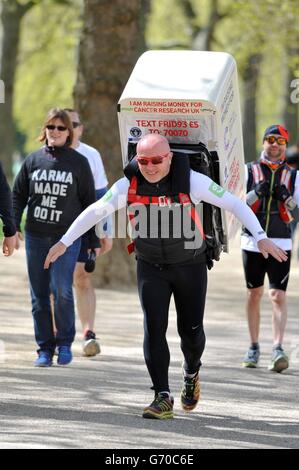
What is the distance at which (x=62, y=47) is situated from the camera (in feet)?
126

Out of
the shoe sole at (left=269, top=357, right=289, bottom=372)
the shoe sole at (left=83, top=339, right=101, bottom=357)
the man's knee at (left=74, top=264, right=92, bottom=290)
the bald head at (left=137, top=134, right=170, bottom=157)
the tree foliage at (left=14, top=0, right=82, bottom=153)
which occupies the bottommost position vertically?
the tree foliage at (left=14, top=0, right=82, bottom=153)

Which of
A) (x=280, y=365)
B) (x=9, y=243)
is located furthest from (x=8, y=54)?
(x=9, y=243)

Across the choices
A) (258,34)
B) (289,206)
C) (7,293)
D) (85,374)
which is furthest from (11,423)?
(258,34)

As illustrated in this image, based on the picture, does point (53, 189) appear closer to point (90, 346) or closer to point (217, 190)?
point (90, 346)

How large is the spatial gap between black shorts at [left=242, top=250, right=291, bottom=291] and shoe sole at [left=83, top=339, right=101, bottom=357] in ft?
4.84

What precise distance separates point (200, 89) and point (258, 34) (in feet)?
63.1

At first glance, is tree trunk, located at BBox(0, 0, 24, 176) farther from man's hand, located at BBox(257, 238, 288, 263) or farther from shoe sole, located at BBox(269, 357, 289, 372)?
man's hand, located at BBox(257, 238, 288, 263)

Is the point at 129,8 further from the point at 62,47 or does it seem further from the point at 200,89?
the point at 62,47

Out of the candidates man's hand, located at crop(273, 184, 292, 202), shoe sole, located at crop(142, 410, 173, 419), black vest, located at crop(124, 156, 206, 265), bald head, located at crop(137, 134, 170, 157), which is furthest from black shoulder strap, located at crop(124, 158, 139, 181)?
man's hand, located at crop(273, 184, 292, 202)

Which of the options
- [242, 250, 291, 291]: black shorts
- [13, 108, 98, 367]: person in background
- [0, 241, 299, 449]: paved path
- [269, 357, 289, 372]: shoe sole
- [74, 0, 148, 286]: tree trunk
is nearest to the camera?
[0, 241, 299, 449]: paved path

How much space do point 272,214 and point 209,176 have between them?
91.4 inches

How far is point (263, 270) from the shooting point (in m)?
11.5

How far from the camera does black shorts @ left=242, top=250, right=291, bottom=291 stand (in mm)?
11453

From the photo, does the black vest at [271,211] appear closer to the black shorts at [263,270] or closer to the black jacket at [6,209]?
the black shorts at [263,270]
